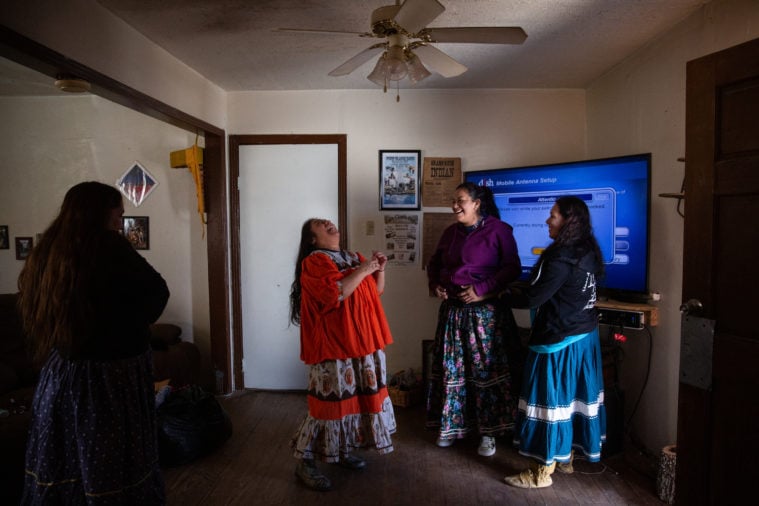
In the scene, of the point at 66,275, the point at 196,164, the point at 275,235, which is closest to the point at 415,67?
the point at 66,275

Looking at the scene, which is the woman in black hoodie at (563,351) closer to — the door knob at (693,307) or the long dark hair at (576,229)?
the long dark hair at (576,229)

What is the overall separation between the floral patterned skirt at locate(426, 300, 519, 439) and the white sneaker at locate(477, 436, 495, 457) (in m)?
0.05

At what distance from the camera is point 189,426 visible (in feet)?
8.39

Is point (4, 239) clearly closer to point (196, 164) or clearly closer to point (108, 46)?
point (196, 164)

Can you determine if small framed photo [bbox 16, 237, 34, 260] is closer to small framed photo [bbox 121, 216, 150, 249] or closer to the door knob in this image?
small framed photo [bbox 121, 216, 150, 249]

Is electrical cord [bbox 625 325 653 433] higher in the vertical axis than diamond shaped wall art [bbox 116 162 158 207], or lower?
lower

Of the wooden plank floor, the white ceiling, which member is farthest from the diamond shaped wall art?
the wooden plank floor

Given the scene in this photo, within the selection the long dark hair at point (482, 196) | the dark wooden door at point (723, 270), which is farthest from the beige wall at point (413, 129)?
the dark wooden door at point (723, 270)

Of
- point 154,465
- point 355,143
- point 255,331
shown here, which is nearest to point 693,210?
point 154,465

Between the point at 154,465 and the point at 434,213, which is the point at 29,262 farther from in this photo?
the point at 434,213

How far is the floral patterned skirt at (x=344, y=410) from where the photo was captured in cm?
214

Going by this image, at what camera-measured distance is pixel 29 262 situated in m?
1.55

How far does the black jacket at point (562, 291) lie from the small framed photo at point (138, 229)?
10.0 ft

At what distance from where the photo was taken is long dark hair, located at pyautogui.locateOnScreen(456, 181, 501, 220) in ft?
8.50
